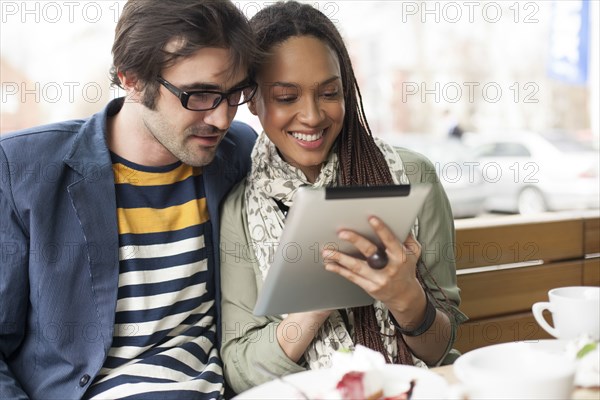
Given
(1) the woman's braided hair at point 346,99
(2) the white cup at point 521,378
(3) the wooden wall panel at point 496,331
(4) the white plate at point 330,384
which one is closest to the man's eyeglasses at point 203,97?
(1) the woman's braided hair at point 346,99

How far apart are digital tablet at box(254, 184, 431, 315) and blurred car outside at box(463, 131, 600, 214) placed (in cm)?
423

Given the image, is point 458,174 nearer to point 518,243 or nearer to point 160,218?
point 518,243

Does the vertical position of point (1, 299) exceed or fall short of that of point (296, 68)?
it falls short

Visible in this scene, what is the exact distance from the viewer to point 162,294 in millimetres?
1479

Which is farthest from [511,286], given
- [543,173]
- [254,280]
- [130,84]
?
[543,173]

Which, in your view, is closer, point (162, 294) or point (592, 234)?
point (162, 294)

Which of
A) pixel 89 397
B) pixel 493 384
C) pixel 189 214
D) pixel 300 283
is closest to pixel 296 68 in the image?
pixel 189 214

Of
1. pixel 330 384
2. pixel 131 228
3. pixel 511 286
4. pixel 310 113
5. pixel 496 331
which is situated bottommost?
pixel 496 331

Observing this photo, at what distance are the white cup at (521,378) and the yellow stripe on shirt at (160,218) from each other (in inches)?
32.8

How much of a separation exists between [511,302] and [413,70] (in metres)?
6.04

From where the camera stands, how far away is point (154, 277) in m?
1.48

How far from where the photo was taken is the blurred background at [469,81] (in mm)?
4668

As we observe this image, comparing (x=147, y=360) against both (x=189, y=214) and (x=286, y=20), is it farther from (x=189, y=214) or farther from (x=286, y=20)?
(x=286, y=20)

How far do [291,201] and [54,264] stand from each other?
517 millimetres
